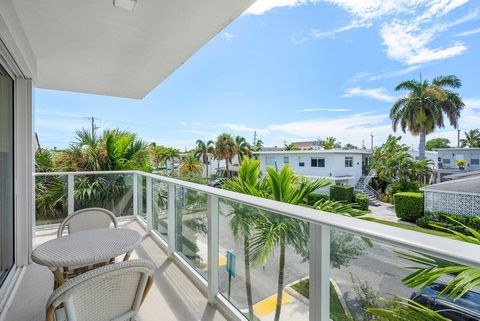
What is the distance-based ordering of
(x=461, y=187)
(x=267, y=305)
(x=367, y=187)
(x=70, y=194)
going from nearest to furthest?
(x=267, y=305) → (x=70, y=194) → (x=461, y=187) → (x=367, y=187)

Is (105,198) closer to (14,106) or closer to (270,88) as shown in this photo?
(14,106)

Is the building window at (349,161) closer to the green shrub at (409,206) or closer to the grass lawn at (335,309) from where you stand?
the green shrub at (409,206)

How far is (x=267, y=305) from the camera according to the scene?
171cm

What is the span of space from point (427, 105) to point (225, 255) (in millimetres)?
24596

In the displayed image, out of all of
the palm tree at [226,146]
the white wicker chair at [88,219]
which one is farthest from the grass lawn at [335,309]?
the palm tree at [226,146]

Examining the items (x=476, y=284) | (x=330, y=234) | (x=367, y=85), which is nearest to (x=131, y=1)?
(x=330, y=234)

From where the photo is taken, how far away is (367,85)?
121 feet

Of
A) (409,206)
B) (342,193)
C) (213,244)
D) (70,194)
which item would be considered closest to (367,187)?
(342,193)

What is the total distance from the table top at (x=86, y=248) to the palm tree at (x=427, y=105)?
24.7 meters

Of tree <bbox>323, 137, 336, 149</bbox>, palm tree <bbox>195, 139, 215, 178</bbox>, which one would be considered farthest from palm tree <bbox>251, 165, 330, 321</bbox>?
tree <bbox>323, 137, 336, 149</bbox>

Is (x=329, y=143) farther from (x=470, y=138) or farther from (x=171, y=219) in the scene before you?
(x=171, y=219)

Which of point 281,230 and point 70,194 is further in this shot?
point 70,194

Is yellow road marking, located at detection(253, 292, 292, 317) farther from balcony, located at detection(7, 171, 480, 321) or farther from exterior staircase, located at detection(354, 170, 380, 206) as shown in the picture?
exterior staircase, located at detection(354, 170, 380, 206)

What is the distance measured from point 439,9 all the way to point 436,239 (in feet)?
117
